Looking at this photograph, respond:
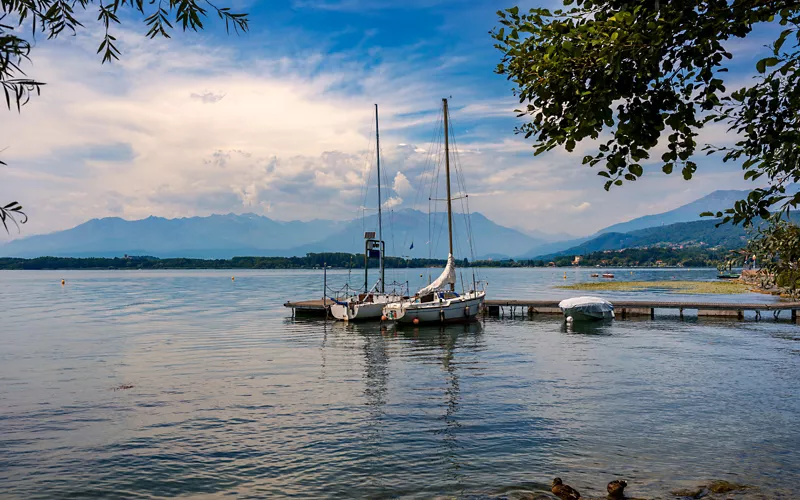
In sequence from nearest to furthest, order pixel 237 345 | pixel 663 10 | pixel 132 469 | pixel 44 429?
pixel 663 10 → pixel 132 469 → pixel 44 429 → pixel 237 345

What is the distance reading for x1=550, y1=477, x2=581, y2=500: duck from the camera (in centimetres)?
1285

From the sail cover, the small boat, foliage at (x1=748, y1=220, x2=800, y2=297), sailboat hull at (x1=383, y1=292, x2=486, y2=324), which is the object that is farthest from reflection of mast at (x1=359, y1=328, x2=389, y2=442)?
the small boat

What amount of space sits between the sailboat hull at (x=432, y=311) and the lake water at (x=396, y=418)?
31.8ft

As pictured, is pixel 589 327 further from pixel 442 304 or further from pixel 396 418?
pixel 396 418

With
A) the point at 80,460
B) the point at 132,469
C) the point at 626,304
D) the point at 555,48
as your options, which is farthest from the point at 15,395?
the point at 626,304

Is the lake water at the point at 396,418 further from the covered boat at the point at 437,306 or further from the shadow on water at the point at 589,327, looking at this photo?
the covered boat at the point at 437,306

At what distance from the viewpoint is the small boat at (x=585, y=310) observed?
55.7m

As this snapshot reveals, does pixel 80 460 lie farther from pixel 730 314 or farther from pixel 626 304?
pixel 730 314

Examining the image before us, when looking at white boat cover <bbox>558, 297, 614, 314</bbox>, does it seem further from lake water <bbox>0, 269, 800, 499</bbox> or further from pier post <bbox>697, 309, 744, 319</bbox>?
lake water <bbox>0, 269, 800, 499</bbox>

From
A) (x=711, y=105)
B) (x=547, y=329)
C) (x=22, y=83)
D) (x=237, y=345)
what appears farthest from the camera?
(x=547, y=329)

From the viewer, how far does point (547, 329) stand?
2013 inches

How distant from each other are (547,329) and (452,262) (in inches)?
434

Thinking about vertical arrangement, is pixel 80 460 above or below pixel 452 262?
below

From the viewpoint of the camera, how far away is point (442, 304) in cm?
5269
